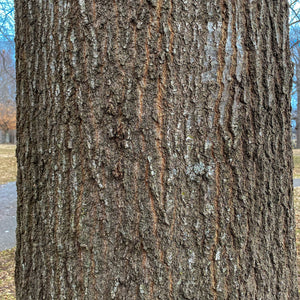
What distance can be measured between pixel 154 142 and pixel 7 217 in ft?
20.8

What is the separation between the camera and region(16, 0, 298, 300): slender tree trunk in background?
1.29 m

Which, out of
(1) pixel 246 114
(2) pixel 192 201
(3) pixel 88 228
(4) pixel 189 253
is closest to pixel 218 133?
(1) pixel 246 114

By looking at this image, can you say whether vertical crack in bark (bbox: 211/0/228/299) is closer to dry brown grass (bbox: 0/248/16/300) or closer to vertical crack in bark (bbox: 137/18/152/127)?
vertical crack in bark (bbox: 137/18/152/127)

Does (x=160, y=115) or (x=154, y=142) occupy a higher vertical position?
(x=160, y=115)

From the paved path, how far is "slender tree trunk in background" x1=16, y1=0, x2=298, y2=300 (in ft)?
13.9

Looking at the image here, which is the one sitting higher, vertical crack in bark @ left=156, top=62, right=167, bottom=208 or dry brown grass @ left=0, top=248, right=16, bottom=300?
vertical crack in bark @ left=156, top=62, right=167, bottom=208

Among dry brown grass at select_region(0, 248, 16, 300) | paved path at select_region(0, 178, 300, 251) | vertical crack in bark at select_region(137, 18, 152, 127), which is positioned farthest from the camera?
paved path at select_region(0, 178, 300, 251)

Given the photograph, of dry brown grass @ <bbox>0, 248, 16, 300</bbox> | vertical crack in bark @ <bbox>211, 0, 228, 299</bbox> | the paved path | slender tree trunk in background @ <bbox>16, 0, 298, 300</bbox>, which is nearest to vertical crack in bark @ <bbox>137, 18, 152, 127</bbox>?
slender tree trunk in background @ <bbox>16, 0, 298, 300</bbox>

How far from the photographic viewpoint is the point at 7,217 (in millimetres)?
6656

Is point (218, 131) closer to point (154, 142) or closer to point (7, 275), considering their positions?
point (154, 142)

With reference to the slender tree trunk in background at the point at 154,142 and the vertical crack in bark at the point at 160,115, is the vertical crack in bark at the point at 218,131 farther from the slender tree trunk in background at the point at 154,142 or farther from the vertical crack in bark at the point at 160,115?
the vertical crack in bark at the point at 160,115

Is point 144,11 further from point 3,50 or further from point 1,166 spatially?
point 1,166

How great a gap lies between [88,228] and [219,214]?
1.85 feet

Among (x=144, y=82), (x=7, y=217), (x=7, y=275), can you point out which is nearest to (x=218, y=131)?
(x=144, y=82)
